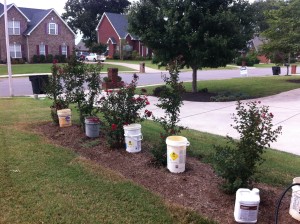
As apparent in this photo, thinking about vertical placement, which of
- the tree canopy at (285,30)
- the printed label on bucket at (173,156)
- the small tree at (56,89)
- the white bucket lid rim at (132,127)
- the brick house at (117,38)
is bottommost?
the printed label on bucket at (173,156)

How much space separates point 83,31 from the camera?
2616 inches

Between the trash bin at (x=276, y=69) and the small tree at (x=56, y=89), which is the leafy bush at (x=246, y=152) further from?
the trash bin at (x=276, y=69)

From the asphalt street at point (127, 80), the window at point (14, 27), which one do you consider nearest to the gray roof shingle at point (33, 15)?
the window at point (14, 27)

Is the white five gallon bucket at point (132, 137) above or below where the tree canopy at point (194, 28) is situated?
below

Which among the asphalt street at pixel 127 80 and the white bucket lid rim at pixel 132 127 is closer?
the white bucket lid rim at pixel 132 127

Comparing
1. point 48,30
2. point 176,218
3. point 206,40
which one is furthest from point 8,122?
point 48,30

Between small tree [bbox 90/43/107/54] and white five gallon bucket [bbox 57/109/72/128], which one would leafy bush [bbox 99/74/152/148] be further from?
small tree [bbox 90/43/107/54]

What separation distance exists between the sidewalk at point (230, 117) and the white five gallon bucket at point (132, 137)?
2.81 m

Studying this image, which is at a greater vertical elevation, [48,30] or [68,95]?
[48,30]

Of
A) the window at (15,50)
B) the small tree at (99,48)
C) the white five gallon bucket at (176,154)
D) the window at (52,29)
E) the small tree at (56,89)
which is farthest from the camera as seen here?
the small tree at (99,48)

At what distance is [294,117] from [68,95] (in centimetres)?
630

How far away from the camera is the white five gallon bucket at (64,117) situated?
25.6ft

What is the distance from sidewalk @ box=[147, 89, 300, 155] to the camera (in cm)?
759

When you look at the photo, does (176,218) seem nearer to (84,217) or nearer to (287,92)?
(84,217)
